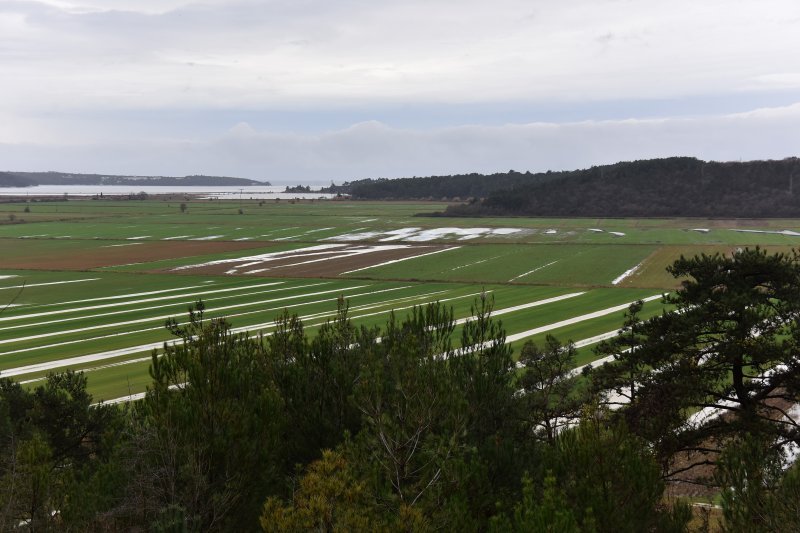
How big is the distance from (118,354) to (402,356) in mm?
39149

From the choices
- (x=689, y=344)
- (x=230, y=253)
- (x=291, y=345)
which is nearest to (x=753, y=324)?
(x=689, y=344)

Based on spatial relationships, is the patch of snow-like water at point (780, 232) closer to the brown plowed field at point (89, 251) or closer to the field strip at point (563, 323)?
the field strip at point (563, 323)

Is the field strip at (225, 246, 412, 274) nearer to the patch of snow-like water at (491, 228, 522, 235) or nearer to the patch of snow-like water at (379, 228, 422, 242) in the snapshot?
the patch of snow-like water at (379, 228, 422, 242)

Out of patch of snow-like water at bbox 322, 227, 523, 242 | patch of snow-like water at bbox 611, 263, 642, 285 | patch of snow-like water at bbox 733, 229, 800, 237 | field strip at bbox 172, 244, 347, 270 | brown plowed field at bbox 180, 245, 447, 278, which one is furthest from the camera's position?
patch of snow-like water at bbox 322, 227, 523, 242

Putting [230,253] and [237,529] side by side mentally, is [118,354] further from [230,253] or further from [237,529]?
[230,253]

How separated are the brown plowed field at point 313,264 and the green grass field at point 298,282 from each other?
10.6ft

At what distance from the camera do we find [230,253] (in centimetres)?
11400

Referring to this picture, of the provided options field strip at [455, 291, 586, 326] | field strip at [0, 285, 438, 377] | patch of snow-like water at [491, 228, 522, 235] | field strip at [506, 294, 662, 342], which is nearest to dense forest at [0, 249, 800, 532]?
field strip at [0, 285, 438, 377]

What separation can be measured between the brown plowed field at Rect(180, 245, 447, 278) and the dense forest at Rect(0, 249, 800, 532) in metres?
66.2

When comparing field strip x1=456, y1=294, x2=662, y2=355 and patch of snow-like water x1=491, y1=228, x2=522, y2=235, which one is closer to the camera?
field strip x1=456, y1=294, x2=662, y2=355

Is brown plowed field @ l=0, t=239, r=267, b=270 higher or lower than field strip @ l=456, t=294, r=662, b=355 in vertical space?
higher

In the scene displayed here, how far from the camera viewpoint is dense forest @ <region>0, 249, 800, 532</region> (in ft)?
47.5

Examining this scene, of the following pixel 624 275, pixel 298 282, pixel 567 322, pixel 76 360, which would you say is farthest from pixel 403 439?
pixel 624 275

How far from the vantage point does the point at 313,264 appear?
101250 millimetres
